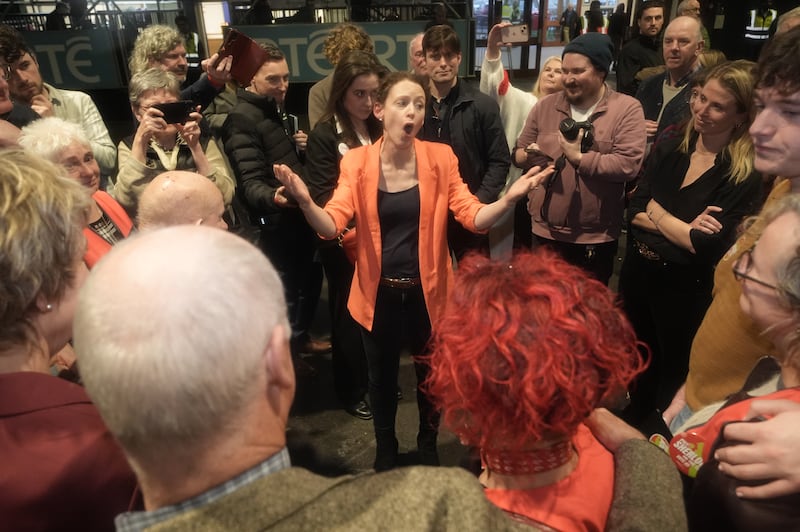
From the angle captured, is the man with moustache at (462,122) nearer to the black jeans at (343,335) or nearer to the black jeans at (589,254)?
the black jeans at (589,254)

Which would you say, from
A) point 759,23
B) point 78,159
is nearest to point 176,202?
point 78,159

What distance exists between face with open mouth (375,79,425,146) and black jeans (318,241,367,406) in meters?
0.88

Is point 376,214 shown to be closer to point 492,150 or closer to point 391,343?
point 391,343

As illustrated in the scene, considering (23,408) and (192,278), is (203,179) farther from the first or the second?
(192,278)

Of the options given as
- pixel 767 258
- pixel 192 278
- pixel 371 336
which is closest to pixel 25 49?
pixel 371 336

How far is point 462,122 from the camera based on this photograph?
10.1 feet

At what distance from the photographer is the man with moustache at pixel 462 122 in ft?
10.0

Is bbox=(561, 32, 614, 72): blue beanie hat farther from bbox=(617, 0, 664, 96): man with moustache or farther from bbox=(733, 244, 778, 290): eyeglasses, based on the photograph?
bbox=(617, 0, 664, 96): man with moustache

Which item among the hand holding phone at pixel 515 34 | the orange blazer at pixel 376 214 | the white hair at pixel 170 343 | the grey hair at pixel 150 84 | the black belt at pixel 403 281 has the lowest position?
the black belt at pixel 403 281

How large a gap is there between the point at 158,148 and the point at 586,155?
7.14 ft

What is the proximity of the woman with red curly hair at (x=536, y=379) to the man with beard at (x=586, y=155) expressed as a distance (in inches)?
71.7

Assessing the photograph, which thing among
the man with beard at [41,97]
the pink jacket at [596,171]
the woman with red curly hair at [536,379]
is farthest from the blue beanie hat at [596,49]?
the man with beard at [41,97]

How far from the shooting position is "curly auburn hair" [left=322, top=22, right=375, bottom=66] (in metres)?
3.58

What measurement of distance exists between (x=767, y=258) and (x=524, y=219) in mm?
2569
